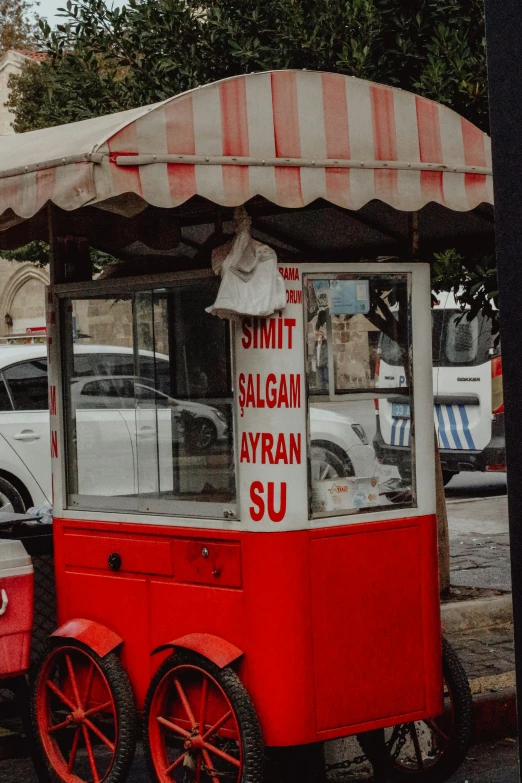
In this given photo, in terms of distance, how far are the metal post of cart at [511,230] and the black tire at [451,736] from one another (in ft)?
7.23

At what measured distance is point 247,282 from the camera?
407cm

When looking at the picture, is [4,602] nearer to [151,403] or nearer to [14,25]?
[151,403]

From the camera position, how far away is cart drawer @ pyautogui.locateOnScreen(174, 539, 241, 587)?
163 inches

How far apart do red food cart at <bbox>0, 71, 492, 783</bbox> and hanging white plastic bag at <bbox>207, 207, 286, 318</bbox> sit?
0.10 feet

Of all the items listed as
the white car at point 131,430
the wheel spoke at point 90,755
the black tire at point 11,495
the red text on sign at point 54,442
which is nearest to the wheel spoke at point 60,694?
the wheel spoke at point 90,755

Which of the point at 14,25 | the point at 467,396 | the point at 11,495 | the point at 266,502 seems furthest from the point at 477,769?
the point at 14,25

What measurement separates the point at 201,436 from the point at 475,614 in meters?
2.92

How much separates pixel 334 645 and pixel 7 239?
240 cm

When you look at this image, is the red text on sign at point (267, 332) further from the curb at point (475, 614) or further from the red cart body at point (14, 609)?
the curb at point (475, 614)

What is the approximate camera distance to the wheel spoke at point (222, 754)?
3971mm

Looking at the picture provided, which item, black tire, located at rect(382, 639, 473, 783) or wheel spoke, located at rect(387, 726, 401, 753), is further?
wheel spoke, located at rect(387, 726, 401, 753)

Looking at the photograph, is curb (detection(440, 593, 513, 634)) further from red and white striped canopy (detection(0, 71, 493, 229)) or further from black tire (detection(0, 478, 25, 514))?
black tire (detection(0, 478, 25, 514))

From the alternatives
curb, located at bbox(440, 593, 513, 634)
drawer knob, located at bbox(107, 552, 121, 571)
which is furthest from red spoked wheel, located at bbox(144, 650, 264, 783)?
curb, located at bbox(440, 593, 513, 634)

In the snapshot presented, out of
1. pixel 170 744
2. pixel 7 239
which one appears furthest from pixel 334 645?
pixel 7 239
